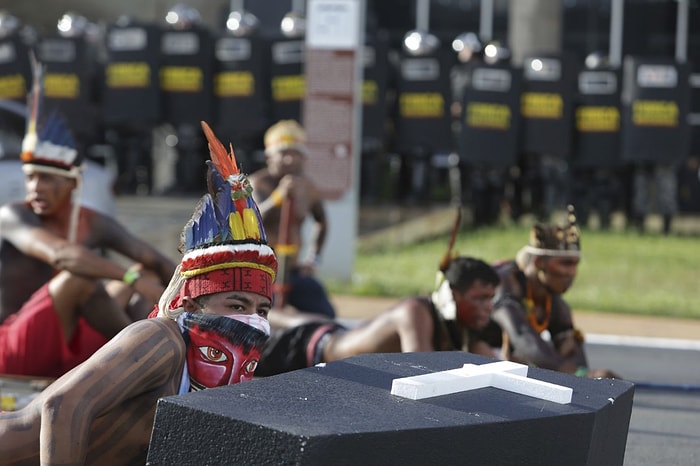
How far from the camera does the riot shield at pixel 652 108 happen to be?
644 inches

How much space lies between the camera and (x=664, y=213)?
655 inches

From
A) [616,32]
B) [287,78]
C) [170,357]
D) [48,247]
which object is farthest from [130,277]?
[616,32]

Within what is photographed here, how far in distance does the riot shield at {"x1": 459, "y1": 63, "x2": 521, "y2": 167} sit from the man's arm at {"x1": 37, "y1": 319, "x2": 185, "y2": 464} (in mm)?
12819

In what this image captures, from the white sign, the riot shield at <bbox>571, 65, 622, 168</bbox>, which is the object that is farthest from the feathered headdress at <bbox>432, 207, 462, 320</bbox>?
the riot shield at <bbox>571, 65, 622, 168</bbox>

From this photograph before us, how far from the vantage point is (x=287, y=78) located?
1694 cm

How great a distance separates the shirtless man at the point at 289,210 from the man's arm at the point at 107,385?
19.1 feet

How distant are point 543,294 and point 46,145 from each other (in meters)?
2.63

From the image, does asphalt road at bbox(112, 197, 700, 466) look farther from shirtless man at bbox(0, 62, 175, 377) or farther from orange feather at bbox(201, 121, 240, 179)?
orange feather at bbox(201, 121, 240, 179)

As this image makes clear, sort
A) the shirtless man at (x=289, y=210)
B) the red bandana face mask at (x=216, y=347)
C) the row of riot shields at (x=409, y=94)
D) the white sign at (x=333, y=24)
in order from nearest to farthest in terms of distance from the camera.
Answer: the red bandana face mask at (x=216, y=347), the shirtless man at (x=289, y=210), the white sign at (x=333, y=24), the row of riot shields at (x=409, y=94)

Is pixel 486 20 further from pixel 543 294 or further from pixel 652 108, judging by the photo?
pixel 543 294

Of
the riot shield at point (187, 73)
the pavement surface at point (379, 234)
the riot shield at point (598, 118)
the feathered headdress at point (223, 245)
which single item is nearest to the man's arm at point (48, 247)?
the feathered headdress at point (223, 245)

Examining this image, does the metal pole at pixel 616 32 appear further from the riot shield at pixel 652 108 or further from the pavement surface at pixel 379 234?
the pavement surface at pixel 379 234

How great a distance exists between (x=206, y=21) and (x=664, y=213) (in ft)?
31.8

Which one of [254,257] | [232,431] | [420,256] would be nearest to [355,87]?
[420,256]
